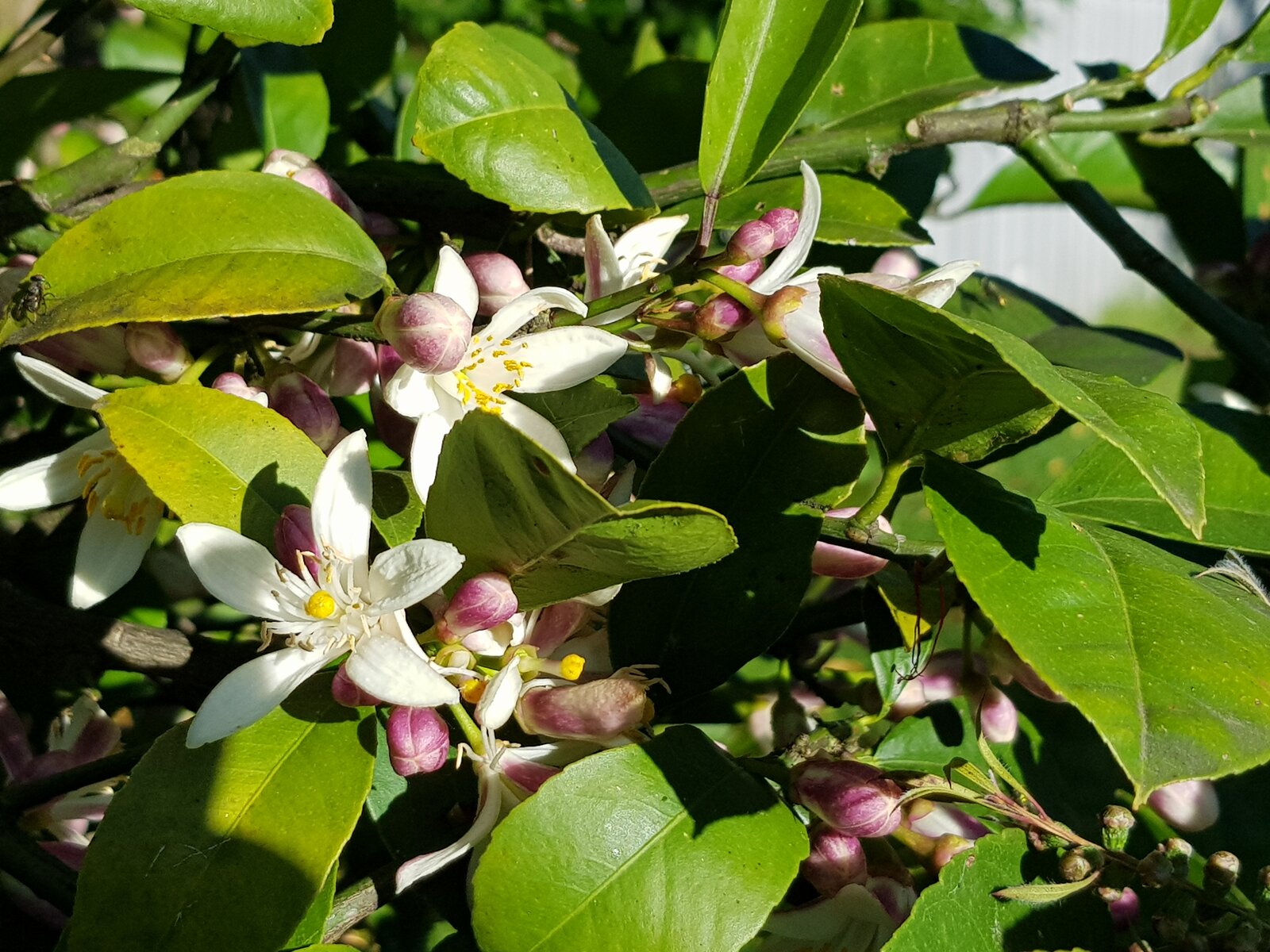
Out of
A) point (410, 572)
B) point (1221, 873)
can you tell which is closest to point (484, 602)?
point (410, 572)

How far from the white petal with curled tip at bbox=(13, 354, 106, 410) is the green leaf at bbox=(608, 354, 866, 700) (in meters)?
0.32

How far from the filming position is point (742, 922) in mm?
584

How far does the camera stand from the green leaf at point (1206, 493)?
0.76 meters

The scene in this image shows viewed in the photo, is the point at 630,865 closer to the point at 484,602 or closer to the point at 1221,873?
the point at 484,602

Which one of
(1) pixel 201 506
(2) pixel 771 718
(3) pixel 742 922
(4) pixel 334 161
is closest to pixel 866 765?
(3) pixel 742 922

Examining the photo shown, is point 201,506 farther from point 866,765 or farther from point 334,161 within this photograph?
point 334,161

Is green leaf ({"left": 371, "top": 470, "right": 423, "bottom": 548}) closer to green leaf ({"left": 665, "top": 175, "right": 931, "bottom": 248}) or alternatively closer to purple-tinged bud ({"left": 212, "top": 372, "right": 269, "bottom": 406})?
purple-tinged bud ({"left": 212, "top": 372, "right": 269, "bottom": 406})

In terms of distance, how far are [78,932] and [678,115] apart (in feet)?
2.75

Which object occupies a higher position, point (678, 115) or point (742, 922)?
point (678, 115)

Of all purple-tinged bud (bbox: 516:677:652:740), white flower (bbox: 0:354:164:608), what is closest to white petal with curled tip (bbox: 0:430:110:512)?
white flower (bbox: 0:354:164:608)

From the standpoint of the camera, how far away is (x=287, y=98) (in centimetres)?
108

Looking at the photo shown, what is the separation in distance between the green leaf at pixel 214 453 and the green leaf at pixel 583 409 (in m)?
0.14

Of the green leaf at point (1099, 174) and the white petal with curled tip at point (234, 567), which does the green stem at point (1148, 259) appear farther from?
the white petal with curled tip at point (234, 567)

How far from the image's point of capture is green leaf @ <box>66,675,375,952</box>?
1.77ft
